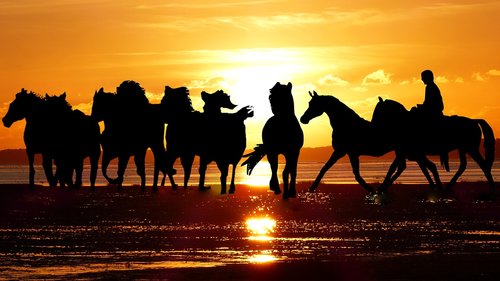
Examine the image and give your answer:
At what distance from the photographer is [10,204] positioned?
23.8 metres

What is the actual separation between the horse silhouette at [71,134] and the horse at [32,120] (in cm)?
19

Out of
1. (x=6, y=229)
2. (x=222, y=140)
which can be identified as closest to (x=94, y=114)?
(x=222, y=140)

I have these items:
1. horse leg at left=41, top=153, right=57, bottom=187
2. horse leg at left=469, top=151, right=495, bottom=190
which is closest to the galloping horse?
horse leg at left=469, top=151, right=495, bottom=190

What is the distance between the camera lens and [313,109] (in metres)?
25.5

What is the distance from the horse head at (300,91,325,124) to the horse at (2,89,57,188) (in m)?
7.73

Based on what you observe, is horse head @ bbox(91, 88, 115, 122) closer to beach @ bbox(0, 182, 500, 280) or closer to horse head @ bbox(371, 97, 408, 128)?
beach @ bbox(0, 182, 500, 280)

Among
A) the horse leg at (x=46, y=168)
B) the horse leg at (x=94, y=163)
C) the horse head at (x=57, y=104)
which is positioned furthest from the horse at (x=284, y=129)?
the horse leg at (x=46, y=168)

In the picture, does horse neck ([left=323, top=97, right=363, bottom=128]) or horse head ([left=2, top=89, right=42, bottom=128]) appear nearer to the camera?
horse neck ([left=323, top=97, right=363, bottom=128])

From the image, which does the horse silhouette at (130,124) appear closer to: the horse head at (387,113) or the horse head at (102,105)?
the horse head at (102,105)

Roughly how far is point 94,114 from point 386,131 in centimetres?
843

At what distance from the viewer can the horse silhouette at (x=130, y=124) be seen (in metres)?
28.4

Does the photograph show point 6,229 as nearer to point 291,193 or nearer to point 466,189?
point 291,193

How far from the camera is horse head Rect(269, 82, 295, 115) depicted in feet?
80.3

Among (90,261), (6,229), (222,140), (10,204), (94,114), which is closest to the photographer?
(90,261)
